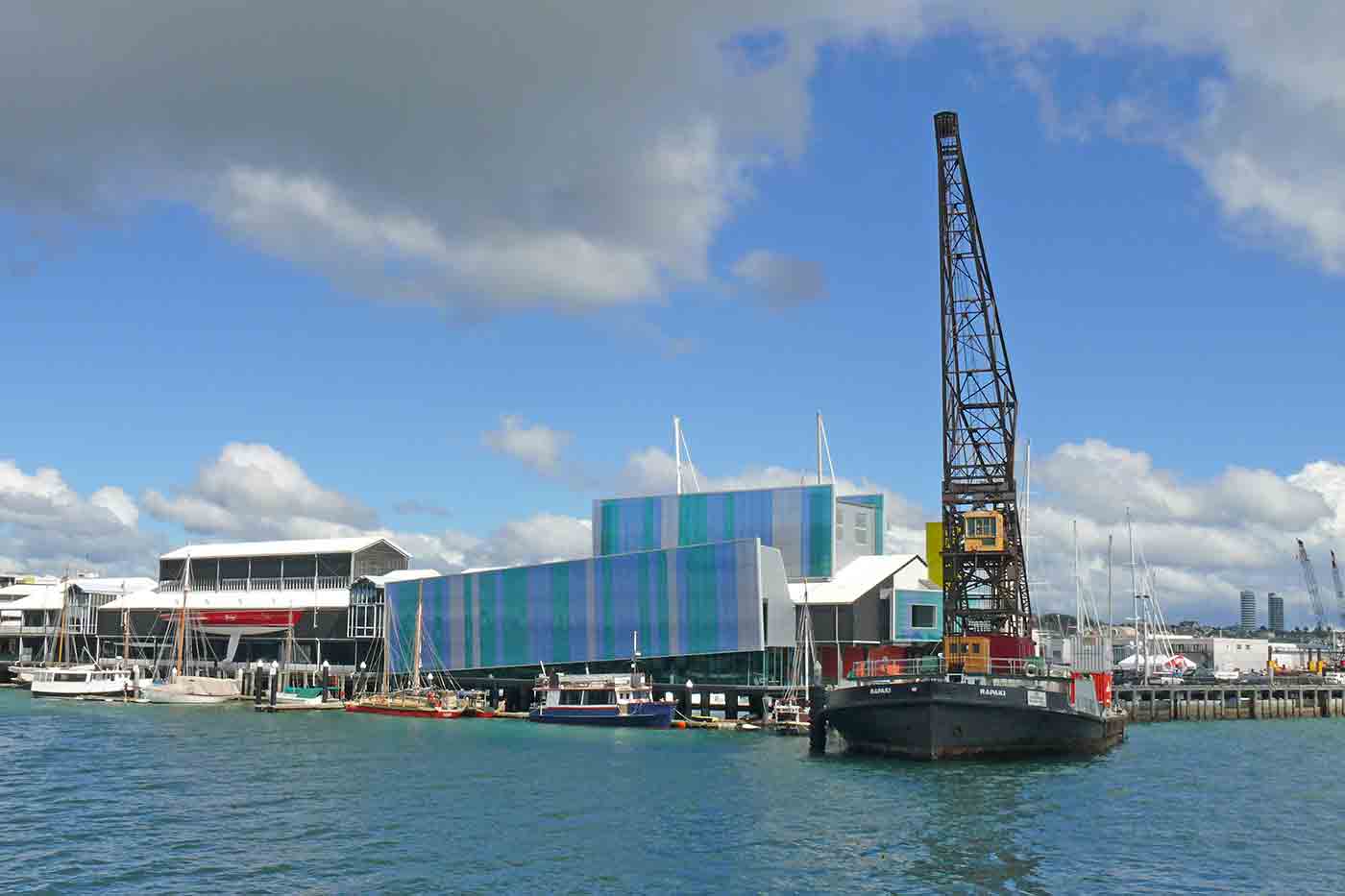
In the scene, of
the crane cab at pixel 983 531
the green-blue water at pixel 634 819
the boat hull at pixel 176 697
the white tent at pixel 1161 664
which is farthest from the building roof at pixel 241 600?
the white tent at pixel 1161 664

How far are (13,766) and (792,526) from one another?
232 ft

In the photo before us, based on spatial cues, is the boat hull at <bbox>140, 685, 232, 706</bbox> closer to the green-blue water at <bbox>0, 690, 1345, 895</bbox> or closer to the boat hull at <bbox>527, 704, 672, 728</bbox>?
the green-blue water at <bbox>0, 690, 1345, 895</bbox>

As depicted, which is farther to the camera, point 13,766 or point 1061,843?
point 13,766

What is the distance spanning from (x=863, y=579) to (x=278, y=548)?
227 feet

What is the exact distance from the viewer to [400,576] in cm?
13475

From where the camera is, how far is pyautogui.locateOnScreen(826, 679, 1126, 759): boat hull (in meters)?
65.8

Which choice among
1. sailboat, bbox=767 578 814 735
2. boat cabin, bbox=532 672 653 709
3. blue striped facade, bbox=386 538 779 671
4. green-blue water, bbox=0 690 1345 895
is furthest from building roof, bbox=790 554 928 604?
green-blue water, bbox=0 690 1345 895

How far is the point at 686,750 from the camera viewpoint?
7750 centimetres

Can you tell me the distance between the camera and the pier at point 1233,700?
129125mm

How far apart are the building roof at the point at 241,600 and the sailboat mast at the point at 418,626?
1353cm

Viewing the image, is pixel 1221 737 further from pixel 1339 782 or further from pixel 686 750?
pixel 686 750

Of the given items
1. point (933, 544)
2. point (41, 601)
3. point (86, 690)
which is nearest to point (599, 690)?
point (86, 690)

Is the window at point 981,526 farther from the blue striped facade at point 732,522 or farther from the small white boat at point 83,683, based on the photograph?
the small white boat at point 83,683

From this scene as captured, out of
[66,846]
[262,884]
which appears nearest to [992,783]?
[262,884]
